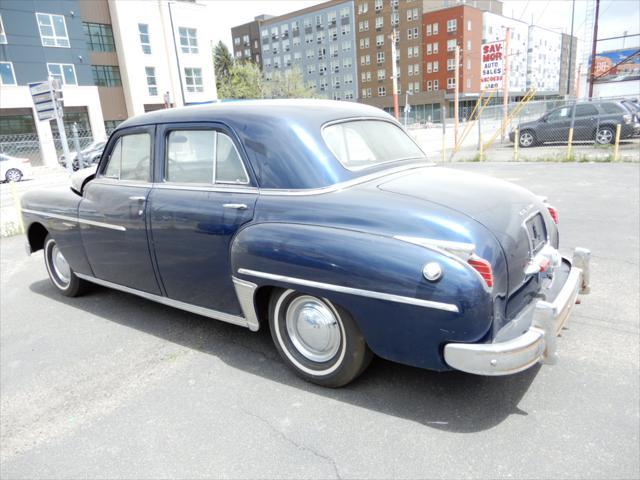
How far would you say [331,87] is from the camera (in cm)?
8375

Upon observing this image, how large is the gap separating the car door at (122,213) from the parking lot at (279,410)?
1.76 ft

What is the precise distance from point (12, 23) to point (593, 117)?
36.3 metres

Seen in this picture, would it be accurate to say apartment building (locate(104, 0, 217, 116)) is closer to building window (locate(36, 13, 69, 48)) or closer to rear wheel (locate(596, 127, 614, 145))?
building window (locate(36, 13, 69, 48))

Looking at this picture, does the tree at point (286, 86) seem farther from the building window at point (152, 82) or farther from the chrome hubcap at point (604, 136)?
the chrome hubcap at point (604, 136)

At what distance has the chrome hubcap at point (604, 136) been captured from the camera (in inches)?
615

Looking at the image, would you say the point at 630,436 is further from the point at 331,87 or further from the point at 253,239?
the point at 331,87

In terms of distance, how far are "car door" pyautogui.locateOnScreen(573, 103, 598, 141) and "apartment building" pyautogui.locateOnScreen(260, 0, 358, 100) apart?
67.4 m

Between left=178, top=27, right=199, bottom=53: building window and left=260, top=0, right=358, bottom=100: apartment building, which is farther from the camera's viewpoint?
left=260, top=0, right=358, bottom=100: apartment building

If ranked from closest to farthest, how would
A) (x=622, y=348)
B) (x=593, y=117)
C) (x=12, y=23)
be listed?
1. (x=622, y=348)
2. (x=593, y=117)
3. (x=12, y=23)

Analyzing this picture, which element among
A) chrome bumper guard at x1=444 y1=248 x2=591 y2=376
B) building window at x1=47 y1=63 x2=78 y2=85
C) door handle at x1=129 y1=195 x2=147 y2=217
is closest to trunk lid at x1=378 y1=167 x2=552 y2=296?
chrome bumper guard at x1=444 y1=248 x2=591 y2=376

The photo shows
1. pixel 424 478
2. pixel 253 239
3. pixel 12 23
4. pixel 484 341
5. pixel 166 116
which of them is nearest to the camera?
pixel 424 478

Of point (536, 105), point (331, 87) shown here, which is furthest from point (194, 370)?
point (331, 87)

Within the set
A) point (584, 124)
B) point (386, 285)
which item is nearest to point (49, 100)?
point (386, 285)

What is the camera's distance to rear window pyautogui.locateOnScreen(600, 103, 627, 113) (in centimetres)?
1563
